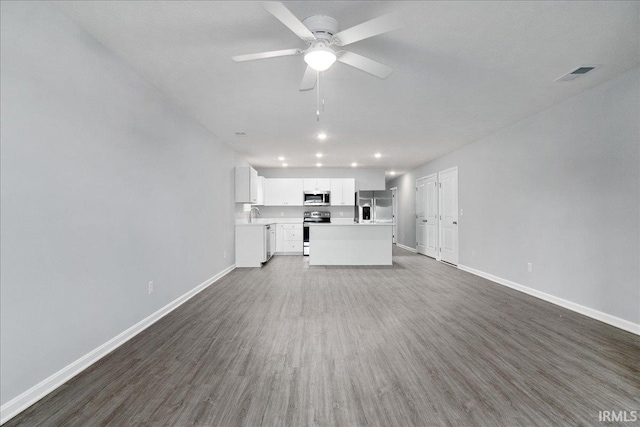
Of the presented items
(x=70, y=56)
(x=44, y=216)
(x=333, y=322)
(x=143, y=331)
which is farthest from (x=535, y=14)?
(x=143, y=331)

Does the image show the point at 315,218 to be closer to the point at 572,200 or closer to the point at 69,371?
the point at 572,200

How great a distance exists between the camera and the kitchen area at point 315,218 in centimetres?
665

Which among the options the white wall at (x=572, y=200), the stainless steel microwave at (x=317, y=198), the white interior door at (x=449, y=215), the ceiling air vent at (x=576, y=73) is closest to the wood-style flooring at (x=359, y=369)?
the white wall at (x=572, y=200)

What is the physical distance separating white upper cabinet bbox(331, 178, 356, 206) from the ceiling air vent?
6.04m

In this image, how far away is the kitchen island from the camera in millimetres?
6754

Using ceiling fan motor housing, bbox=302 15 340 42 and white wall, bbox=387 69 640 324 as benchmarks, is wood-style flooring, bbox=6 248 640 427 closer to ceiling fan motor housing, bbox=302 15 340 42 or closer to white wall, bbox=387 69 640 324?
white wall, bbox=387 69 640 324

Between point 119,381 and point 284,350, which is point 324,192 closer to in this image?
point 284,350

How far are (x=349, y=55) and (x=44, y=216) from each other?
231 centimetres

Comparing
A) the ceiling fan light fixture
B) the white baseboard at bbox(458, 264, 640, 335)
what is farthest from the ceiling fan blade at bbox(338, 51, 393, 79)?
the white baseboard at bbox(458, 264, 640, 335)

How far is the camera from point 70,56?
2.21 meters

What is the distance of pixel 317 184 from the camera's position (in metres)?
8.97

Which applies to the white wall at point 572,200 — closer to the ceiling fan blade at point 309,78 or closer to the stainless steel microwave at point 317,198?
the ceiling fan blade at point 309,78

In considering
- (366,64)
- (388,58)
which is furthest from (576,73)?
(366,64)

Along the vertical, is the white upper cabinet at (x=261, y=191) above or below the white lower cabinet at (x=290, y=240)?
above
